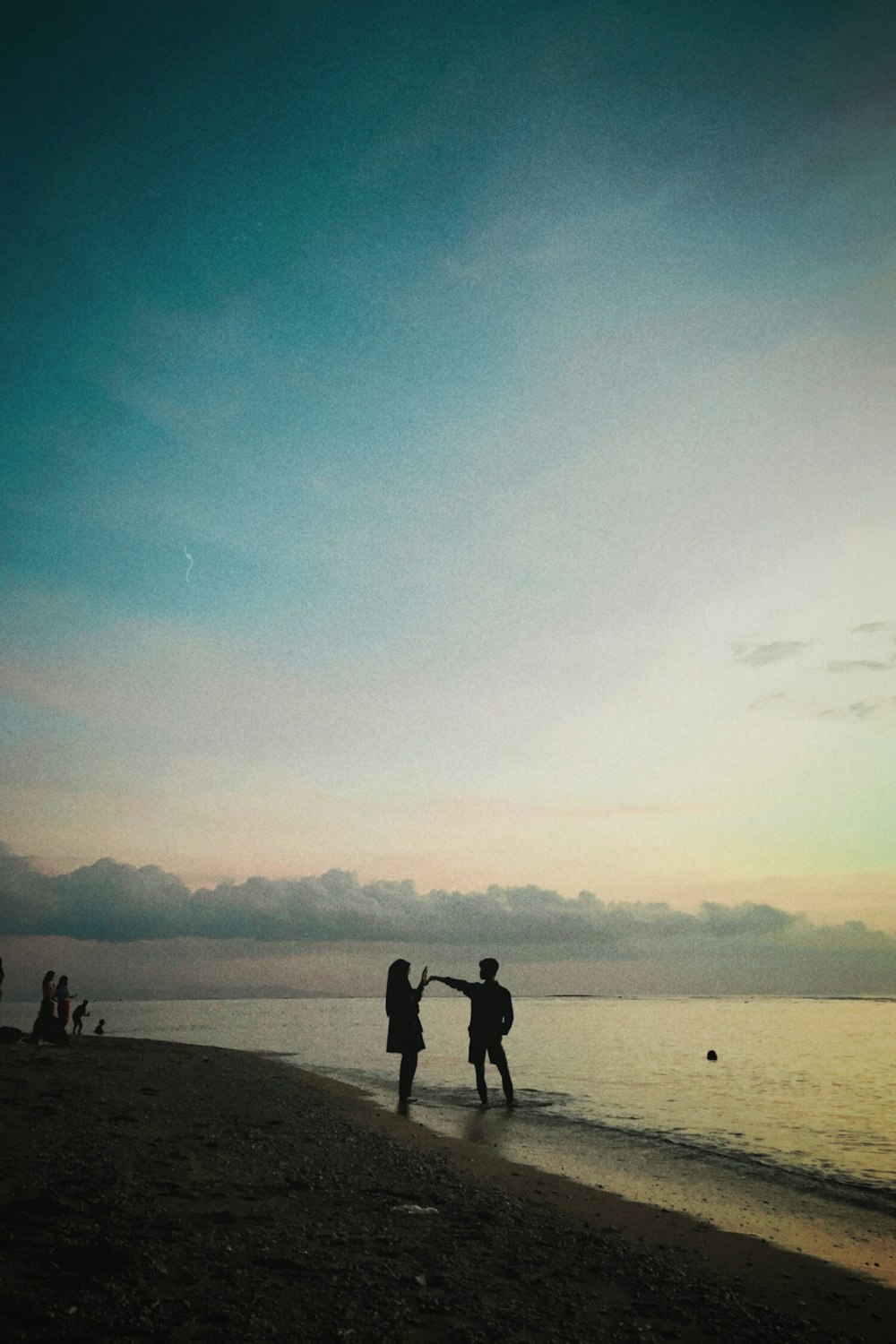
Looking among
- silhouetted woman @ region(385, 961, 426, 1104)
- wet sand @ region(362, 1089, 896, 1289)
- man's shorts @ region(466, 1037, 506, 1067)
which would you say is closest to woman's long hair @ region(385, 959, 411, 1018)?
silhouetted woman @ region(385, 961, 426, 1104)

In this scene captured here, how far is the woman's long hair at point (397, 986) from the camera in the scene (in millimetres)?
15898

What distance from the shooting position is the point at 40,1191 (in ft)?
23.3

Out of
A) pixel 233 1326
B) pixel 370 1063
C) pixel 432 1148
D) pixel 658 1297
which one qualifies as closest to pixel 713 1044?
pixel 370 1063

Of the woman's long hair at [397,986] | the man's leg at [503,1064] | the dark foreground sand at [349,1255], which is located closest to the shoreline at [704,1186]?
the dark foreground sand at [349,1255]

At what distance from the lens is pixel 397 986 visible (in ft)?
53.0

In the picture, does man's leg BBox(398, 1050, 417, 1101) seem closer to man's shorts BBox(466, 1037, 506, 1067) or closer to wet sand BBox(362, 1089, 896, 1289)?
wet sand BBox(362, 1089, 896, 1289)

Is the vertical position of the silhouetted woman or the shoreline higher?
the silhouetted woman

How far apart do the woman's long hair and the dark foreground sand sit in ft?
14.9

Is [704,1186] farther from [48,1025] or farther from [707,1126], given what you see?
[48,1025]

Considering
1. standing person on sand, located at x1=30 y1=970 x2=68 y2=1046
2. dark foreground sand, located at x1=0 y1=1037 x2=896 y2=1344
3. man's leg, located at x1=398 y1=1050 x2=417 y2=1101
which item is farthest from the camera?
standing person on sand, located at x1=30 y1=970 x2=68 y2=1046

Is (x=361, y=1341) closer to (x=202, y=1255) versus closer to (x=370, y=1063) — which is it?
(x=202, y=1255)

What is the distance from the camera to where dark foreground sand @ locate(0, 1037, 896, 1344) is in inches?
195

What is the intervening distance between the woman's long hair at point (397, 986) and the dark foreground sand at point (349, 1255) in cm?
454

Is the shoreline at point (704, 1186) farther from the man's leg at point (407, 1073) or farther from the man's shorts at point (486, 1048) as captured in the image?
the man's shorts at point (486, 1048)
